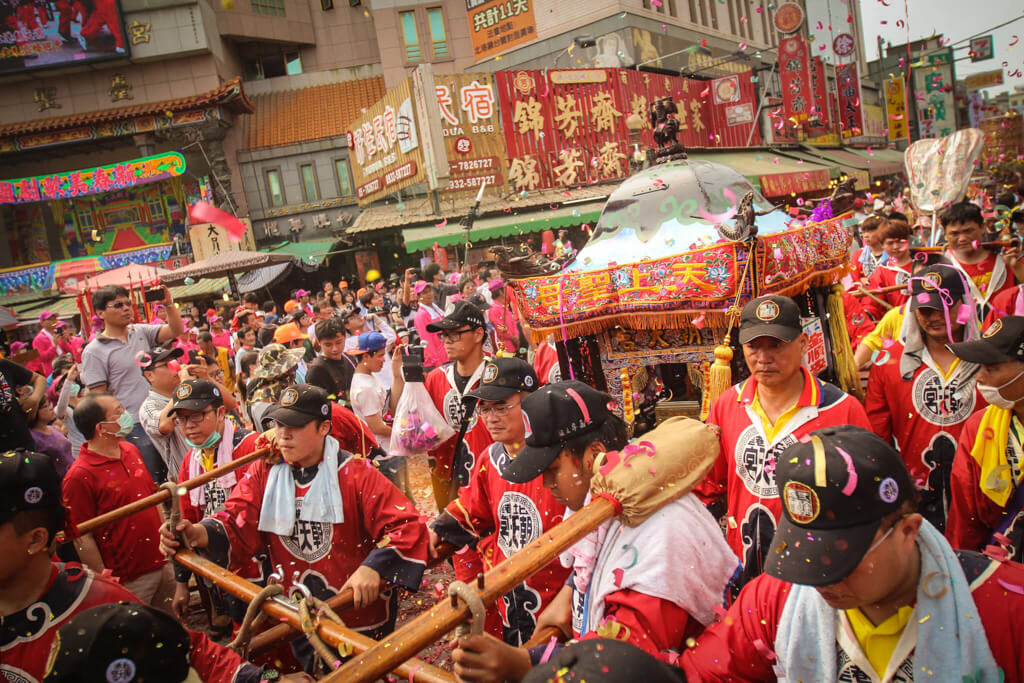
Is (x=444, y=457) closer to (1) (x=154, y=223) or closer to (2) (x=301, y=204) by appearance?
(2) (x=301, y=204)

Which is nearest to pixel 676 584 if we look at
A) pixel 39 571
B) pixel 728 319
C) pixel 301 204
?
pixel 39 571

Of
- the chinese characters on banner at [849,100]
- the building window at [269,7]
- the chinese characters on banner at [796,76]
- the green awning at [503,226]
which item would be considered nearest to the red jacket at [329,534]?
the green awning at [503,226]

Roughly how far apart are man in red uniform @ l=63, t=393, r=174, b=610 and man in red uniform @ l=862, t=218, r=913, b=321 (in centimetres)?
555

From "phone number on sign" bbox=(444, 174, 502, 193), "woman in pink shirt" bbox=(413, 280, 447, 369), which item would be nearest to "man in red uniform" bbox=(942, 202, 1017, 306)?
"woman in pink shirt" bbox=(413, 280, 447, 369)

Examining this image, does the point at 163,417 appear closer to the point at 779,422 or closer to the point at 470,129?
the point at 779,422

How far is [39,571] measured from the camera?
1996 mm

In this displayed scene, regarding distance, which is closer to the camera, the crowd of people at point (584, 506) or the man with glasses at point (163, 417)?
the crowd of people at point (584, 506)

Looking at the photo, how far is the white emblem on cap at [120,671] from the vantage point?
1473 mm

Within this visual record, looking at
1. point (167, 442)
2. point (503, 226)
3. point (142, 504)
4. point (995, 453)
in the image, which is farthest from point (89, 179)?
point (995, 453)

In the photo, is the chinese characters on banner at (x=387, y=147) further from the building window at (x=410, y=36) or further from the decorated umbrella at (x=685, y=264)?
the decorated umbrella at (x=685, y=264)

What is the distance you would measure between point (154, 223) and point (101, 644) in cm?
2833

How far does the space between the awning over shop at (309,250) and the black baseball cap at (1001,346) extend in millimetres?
21413

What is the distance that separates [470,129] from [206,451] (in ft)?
45.4

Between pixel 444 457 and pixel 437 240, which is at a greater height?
pixel 437 240
